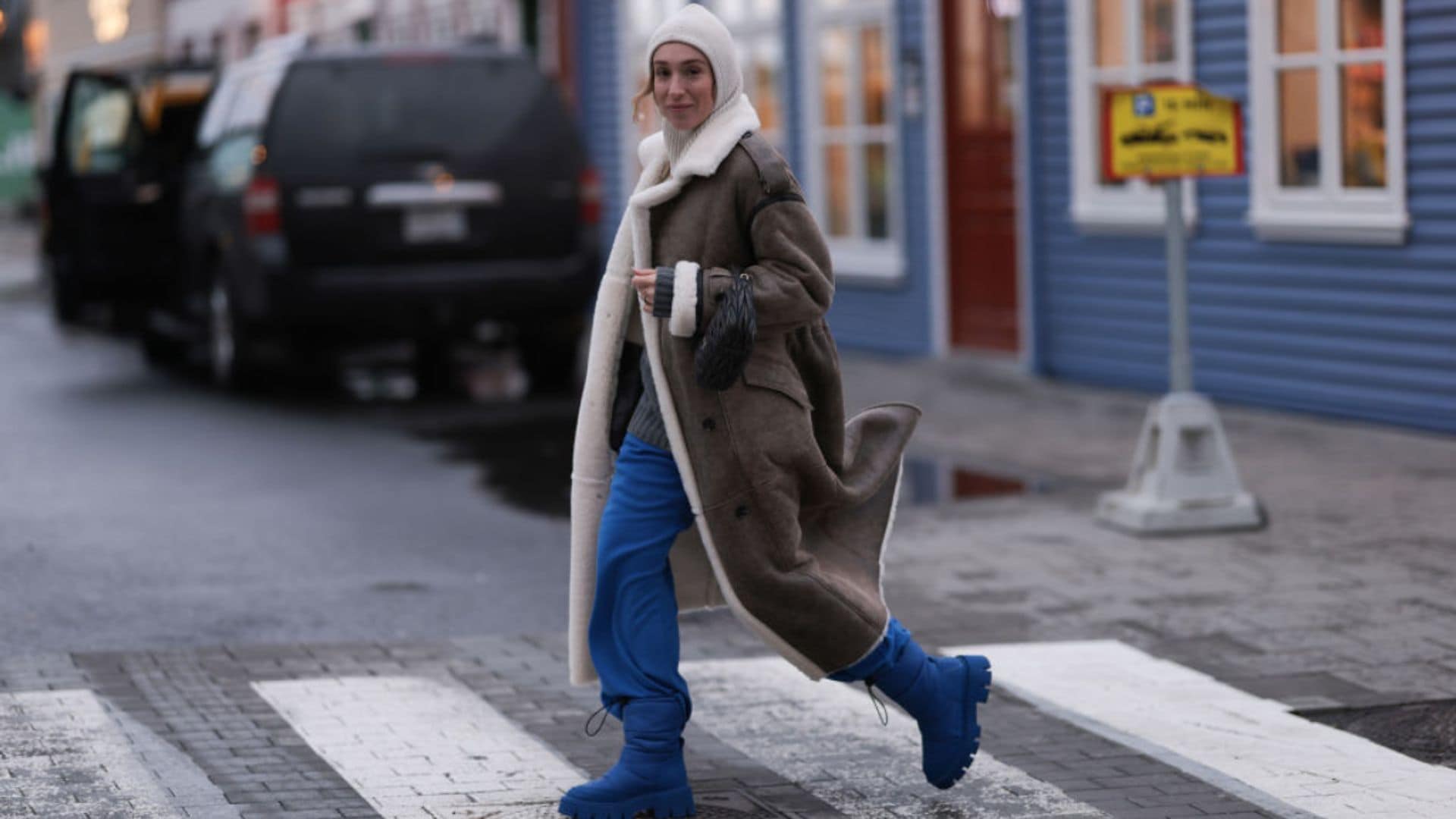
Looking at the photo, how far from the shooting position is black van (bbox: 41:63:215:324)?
18.9 m

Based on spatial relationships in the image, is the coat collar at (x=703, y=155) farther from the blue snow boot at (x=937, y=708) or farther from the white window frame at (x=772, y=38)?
the white window frame at (x=772, y=38)

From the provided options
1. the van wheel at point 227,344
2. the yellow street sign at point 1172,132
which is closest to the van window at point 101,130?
the van wheel at point 227,344

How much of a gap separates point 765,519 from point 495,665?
206 cm

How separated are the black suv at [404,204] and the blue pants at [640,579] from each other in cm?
936

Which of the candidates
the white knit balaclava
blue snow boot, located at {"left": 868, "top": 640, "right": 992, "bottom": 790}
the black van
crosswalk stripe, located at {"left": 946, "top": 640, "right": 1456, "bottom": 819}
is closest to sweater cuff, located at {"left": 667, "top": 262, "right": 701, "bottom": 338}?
the white knit balaclava

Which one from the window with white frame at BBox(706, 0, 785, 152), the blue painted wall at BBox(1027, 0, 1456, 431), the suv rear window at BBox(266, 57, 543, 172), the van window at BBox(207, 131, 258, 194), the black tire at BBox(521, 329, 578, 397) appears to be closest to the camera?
the blue painted wall at BBox(1027, 0, 1456, 431)

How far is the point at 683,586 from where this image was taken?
18.3 ft

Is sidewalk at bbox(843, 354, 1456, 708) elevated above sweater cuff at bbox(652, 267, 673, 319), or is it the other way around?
sweater cuff at bbox(652, 267, 673, 319)

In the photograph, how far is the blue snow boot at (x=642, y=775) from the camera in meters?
5.32

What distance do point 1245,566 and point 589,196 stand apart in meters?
7.23

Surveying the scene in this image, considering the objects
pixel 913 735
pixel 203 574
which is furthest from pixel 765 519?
pixel 203 574

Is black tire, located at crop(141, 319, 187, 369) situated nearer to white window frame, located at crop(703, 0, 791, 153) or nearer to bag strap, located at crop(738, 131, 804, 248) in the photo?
white window frame, located at crop(703, 0, 791, 153)

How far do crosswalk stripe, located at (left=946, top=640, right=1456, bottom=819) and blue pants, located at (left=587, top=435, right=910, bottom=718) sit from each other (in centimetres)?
128

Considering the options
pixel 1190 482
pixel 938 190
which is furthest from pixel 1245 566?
pixel 938 190
